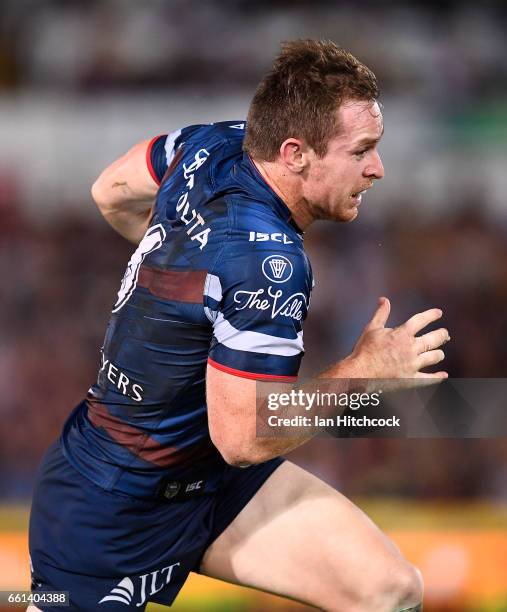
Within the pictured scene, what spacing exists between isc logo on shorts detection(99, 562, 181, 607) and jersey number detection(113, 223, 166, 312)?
83 cm

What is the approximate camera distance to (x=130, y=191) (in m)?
3.63

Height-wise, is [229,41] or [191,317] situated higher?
[229,41]

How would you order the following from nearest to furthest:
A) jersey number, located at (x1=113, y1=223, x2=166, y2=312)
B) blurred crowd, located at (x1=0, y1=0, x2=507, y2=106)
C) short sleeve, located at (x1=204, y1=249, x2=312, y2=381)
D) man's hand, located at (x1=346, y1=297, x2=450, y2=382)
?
short sleeve, located at (x1=204, y1=249, x2=312, y2=381), man's hand, located at (x1=346, y1=297, x2=450, y2=382), jersey number, located at (x1=113, y1=223, x2=166, y2=312), blurred crowd, located at (x1=0, y1=0, x2=507, y2=106)

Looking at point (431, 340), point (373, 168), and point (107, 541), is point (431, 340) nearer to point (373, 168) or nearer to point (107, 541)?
point (373, 168)

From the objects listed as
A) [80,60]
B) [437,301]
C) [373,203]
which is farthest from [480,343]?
Answer: [80,60]

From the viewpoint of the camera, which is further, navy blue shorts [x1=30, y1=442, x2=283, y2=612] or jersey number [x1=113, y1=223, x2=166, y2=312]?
navy blue shorts [x1=30, y1=442, x2=283, y2=612]

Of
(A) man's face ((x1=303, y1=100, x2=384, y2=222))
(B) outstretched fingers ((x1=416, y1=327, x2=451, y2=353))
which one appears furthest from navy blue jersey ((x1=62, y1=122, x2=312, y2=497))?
(B) outstretched fingers ((x1=416, y1=327, x2=451, y2=353))

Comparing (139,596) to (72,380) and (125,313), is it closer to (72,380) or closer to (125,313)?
(125,313)

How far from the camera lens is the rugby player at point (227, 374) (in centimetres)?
284

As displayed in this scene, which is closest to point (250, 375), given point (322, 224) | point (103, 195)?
point (103, 195)

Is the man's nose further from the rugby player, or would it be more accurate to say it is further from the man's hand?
the man's hand

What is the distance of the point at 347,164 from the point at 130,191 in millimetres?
942

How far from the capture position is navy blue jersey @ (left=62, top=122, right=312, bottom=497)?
2801 millimetres

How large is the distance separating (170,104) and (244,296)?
577 cm
